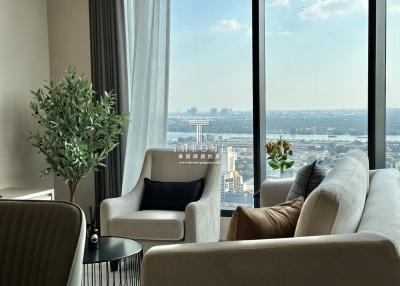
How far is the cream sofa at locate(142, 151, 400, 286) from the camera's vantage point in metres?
1.51

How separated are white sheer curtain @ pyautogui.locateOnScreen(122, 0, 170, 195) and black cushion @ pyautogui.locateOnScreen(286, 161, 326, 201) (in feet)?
6.57

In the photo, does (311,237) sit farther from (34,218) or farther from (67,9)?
(67,9)

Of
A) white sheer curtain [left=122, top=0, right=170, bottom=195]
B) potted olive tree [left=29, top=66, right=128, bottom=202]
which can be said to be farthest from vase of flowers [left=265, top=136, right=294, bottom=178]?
potted olive tree [left=29, top=66, right=128, bottom=202]

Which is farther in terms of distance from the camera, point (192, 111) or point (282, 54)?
point (192, 111)

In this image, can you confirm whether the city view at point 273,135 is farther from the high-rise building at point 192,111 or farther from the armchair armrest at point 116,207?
the armchair armrest at point 116,207

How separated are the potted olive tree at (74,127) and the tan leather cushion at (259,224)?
2.58 metres

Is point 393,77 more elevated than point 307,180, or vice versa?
point 393,77

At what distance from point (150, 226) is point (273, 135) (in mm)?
1469

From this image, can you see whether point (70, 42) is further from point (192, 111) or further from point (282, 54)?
point (282, 54)

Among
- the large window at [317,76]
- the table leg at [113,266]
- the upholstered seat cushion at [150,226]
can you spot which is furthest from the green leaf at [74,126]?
the large window at [317,76]

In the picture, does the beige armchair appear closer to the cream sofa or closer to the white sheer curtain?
the white sheer curtain

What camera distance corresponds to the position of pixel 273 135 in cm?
459

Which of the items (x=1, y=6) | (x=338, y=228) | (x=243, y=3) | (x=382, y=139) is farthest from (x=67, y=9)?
(x=338, y=228)

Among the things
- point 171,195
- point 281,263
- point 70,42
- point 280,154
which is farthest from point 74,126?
point 281,263
